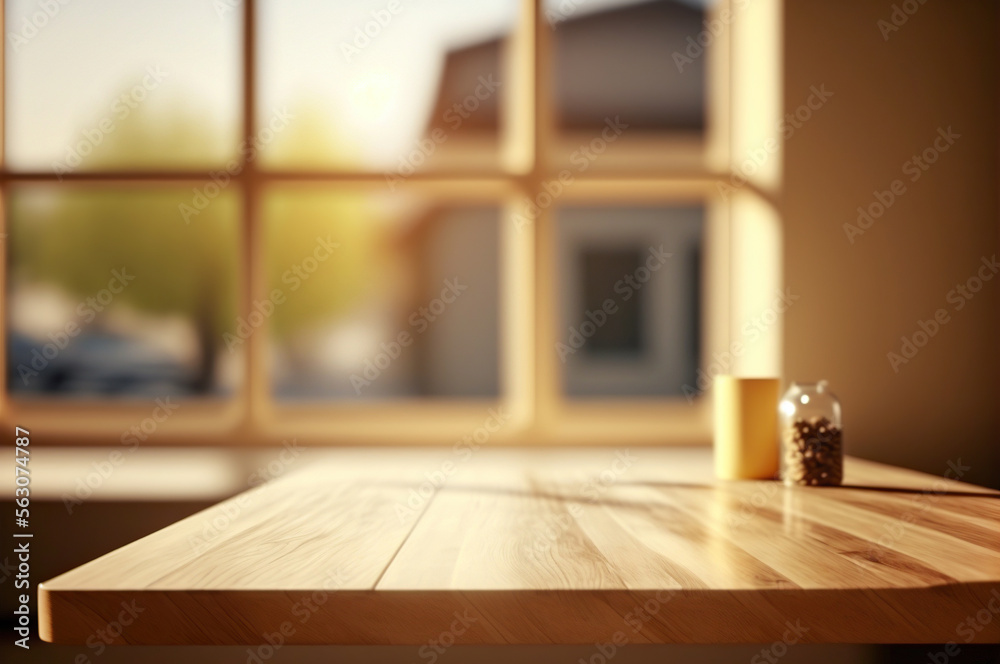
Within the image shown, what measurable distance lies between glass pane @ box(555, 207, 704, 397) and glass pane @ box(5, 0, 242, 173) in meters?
4.34

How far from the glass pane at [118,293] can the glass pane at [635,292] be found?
3.12 meters

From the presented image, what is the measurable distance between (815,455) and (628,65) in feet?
17.6

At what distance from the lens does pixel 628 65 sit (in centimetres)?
608

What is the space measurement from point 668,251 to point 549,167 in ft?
15.9

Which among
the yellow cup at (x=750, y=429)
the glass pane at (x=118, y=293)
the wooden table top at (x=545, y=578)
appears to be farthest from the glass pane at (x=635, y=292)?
the wooden table top at (x=545, y=578)

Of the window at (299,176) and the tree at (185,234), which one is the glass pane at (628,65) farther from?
the window at (299,176)

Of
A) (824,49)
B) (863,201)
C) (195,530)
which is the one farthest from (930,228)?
(195,530)

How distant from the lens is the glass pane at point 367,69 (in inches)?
76.5

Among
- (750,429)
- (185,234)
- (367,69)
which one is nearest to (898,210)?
(750,429)

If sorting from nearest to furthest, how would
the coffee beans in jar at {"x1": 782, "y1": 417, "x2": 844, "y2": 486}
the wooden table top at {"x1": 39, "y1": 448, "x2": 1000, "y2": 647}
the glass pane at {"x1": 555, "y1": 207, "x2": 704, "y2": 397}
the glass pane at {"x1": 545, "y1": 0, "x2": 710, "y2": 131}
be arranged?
the wooden table top at {"x1": 39, "y1": 448, "x2": 1000, "y2": 647} → the coffee beans in jar at {"x1": 782, "y1": 417, "x2": 844, "y2": 486} → the glass pane at {"x1": 545, "y1": 0, "x2": 710, "y2": 131} → the glass pane at {"x1": 555, "y1": 207, "x2": 704, "y2": 397}

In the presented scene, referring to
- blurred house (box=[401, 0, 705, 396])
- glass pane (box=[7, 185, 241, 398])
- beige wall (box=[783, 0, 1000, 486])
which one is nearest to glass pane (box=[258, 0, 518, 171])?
glass pane (box=[7, 185, 241, 398])

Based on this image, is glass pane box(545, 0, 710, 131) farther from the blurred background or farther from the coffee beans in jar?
the coffee beans in jar

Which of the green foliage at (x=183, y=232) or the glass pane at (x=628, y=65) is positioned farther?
the glass pane at (x=628, y=65)

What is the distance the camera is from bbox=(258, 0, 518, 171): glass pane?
1.94 m
